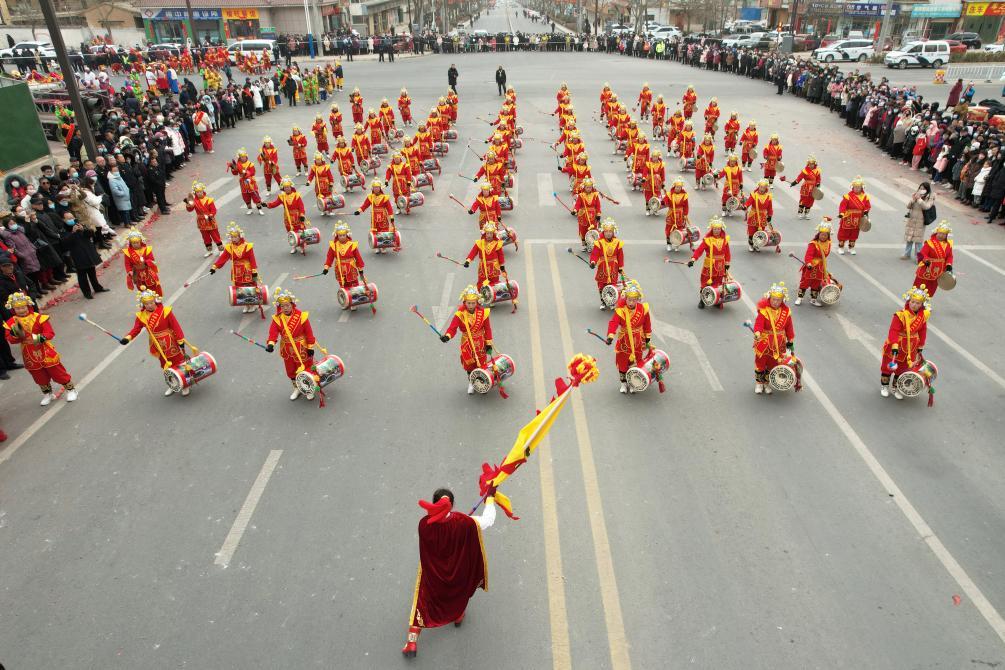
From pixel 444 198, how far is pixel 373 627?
1568 cm

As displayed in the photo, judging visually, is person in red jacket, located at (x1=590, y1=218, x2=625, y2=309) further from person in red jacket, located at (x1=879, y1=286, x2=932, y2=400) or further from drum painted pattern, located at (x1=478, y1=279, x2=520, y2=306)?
person in red jacket, located at (x1=879, y1=286, x2=932, y2=400)

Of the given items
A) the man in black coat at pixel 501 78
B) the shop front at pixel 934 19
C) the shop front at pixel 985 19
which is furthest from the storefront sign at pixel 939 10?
the man in black coat at pixel 501 78

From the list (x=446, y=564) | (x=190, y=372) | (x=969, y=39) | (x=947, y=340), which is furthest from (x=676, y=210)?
(x=969, y=39)

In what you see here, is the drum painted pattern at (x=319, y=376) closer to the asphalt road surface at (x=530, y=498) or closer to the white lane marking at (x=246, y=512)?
the asphalt road surface at (x=530, y=498)

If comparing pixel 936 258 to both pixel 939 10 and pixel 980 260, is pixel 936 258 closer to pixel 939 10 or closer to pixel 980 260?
pixel 980 260

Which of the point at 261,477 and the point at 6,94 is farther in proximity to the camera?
the point at 6,94

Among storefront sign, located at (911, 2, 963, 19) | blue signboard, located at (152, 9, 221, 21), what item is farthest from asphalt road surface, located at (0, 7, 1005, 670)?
blue signboard, located at (152, 9, 221, 21)

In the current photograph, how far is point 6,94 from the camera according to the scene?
60.5 ft

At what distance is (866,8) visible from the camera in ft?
218

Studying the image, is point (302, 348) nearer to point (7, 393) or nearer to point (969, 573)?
point (7, 393)

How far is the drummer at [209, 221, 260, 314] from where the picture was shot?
39.6ft

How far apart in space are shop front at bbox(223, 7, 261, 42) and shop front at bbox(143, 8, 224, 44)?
899 millimetres

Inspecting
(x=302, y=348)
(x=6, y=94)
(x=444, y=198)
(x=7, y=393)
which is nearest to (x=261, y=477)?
(x=302, y=348)

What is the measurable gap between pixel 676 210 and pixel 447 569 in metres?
11.4
